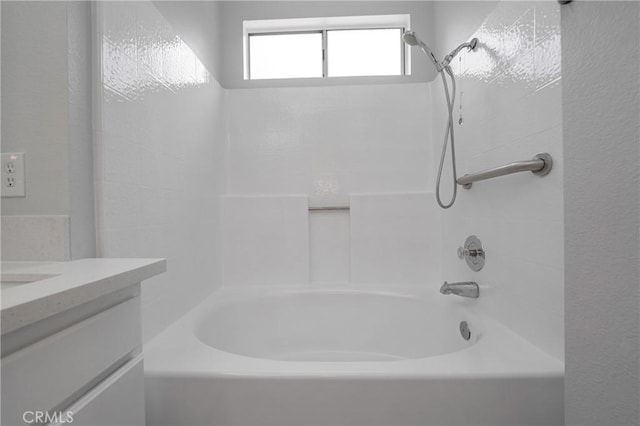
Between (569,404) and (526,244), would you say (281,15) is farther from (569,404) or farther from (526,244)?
(569,404)

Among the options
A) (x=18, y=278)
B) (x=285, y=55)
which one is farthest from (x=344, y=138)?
(x=18, y=278)

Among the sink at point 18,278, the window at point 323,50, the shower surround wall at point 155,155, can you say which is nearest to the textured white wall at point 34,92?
the shower surround wall at point 155,155

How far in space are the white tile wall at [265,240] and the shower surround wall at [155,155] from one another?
0.68 ft

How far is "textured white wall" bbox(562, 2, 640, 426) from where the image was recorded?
454 mm

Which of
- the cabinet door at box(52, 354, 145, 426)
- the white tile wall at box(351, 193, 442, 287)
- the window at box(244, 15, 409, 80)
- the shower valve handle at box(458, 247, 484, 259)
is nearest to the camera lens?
the cabinet door at box(52, 354, 145, 426)

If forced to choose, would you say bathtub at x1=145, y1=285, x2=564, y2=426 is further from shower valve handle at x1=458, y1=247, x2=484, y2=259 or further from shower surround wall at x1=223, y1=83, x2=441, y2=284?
Answer: shower surround wall at x1=223, y1=83, x2=441, y2=284

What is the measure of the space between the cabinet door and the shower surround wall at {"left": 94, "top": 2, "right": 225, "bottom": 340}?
17.5 inches

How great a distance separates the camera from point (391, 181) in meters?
2.05

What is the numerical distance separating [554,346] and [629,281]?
2.15 ft

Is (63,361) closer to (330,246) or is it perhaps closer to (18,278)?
(18,278)

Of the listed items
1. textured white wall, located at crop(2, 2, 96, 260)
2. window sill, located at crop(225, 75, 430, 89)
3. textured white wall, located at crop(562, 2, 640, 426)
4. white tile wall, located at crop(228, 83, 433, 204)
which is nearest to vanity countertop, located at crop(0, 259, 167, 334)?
textured white wall, located at crop(2, 2, 96, 260)

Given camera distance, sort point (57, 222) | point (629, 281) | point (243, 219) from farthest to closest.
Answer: point (243, 219) → point (57, 222) → point (629, 281)

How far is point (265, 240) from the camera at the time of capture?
6.62ft

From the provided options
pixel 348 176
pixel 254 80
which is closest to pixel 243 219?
pixel 348 176
